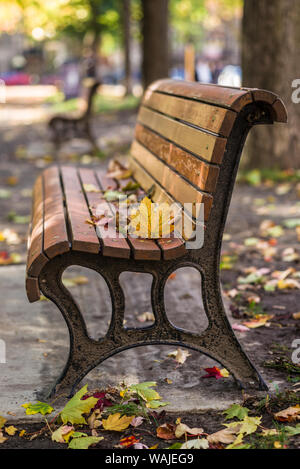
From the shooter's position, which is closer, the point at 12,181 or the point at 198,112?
the point at 198,112

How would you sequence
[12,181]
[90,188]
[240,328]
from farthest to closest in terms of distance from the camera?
1. [12,181]
2. [90,188]
3. [240,328]

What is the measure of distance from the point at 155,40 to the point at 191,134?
31.5ft

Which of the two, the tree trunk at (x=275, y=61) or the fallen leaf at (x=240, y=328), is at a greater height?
the tree trunk at (x=275, y=61)

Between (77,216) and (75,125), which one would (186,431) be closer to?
(77,216)

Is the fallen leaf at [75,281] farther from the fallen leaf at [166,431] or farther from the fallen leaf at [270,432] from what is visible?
the fallen leaf at [270,432]

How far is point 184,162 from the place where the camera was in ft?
10.1

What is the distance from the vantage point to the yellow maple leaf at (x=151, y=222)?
2.82 meters

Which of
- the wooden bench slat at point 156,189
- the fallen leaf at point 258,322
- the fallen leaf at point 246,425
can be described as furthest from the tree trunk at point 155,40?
the fallen leaf at point 246,425

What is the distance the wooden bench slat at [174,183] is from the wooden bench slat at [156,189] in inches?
1.0

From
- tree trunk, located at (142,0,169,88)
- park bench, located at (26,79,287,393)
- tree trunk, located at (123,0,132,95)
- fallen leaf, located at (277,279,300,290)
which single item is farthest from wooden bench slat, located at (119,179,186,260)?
tree trunk, located at (123,0,132,95)

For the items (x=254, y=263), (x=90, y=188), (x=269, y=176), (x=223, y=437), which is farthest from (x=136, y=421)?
(x=269, y=176)

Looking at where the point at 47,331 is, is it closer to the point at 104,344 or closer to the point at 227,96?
the point at 104,344

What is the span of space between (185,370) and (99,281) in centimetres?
146

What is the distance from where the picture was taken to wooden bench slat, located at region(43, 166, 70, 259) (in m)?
2.63
